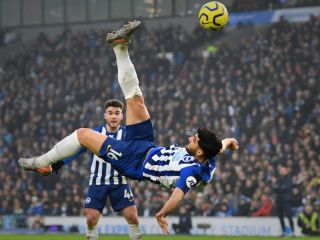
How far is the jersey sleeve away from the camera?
8523 millimetres

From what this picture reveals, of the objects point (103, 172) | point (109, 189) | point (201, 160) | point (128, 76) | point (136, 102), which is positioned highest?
point (128, 76)

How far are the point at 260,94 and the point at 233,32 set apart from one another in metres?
5.41

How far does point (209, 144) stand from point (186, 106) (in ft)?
48.0

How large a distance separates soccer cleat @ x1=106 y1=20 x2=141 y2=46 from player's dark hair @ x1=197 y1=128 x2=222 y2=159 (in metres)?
1.50

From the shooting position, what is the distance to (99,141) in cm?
908

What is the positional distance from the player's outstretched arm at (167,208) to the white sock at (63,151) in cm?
148

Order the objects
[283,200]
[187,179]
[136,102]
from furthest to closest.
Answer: [283,200] < [136,102] < [187,179]

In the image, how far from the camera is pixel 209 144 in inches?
352

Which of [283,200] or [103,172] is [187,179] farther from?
[283,200]

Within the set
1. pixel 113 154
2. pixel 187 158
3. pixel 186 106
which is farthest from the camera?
pixel 186 106

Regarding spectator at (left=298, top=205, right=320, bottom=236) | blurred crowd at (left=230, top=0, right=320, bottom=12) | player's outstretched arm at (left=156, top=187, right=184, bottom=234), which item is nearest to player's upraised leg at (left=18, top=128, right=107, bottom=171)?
player's outstretched arm at (left=156, top=187, right=184, bottom=234)

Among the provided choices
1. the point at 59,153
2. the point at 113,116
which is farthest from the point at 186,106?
the point at 59,153

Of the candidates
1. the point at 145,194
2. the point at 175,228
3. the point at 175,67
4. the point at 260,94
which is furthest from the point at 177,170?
the point at 175,67

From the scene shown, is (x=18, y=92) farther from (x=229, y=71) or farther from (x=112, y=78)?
(x=229, y=71)
